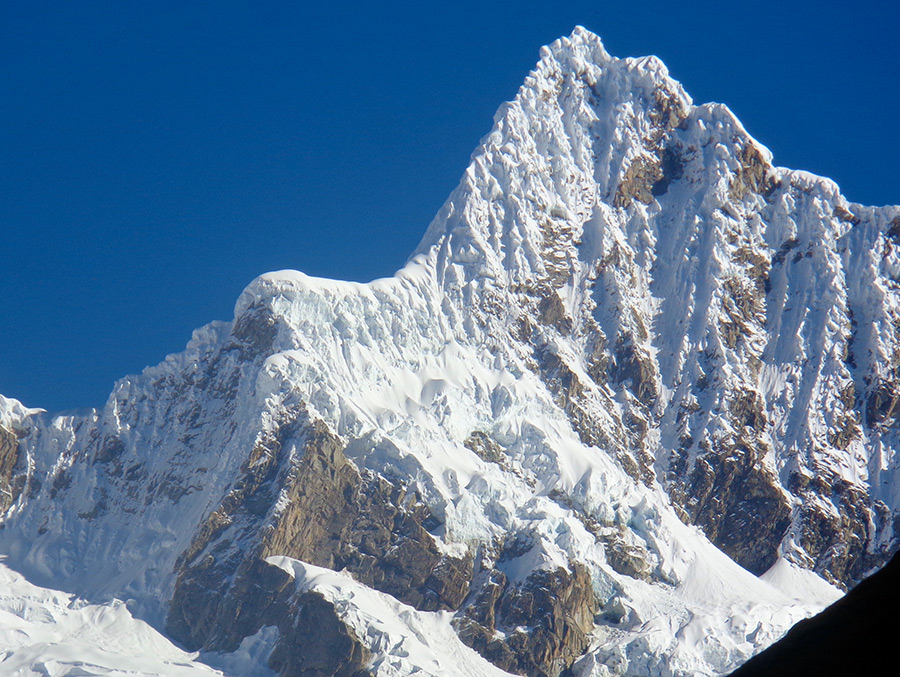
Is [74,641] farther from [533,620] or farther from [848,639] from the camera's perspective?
[848,639]

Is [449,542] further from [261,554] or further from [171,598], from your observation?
[171,598]

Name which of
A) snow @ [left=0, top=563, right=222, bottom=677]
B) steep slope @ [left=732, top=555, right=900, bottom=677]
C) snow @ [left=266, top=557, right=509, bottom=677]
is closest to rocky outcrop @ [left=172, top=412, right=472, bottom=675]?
snow @ [left=266, top=557, right=509, bottom=677]

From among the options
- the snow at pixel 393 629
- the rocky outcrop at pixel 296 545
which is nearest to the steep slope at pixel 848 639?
the snow at pixel 393 629

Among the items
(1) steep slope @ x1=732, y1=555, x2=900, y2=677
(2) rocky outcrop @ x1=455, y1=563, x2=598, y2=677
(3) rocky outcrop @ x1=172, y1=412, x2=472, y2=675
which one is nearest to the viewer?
(1) steep slope @ x1=732, y1=555, x2=900, y2=677

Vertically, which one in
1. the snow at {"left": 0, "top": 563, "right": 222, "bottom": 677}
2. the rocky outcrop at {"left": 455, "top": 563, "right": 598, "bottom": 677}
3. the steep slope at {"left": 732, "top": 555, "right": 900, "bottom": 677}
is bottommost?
the steep slope at {"left": 732, "top": 555, "right": 900, "bottom": 677}

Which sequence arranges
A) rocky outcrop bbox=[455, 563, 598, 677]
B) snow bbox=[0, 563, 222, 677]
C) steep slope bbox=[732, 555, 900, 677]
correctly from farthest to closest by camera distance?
rocky outcrop bbox=[455, 563, 598, 677]
snow bbox=[0, 563, 222, 677]
steep slope bbox=[732, 555, 900, 677]

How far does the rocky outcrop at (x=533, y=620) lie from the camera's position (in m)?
180

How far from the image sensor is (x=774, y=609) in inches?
7530

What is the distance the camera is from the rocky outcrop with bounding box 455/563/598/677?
180500 mm

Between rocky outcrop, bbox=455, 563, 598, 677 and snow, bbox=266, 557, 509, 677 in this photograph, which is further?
rocky outcrop, bbox=455, 563, 598, 677

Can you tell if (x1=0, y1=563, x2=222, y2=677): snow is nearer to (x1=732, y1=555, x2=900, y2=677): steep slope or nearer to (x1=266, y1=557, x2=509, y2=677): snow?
(x1=266, y1=557, x2=509, y2=677): snow

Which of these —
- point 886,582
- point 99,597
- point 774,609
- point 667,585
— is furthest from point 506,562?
point 886,582

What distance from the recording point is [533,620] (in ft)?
602

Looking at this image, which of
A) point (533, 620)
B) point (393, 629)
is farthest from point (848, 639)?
point (533, 620)
